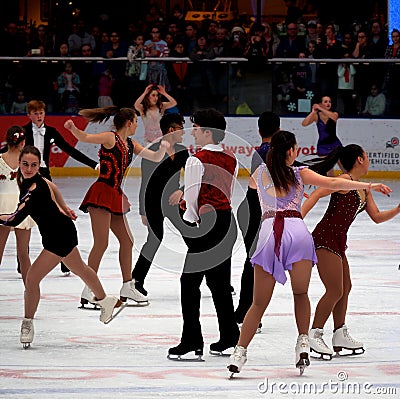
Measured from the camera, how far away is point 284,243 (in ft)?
19.0

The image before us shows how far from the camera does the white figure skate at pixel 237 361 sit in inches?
225

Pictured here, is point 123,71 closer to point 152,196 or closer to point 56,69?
point 56,69

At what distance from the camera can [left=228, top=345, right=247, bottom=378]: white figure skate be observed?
225 inches

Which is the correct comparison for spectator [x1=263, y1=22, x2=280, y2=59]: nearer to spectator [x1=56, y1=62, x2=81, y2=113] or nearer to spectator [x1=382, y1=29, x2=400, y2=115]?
spectator [x1=382, y1=29, x2=400, y2=115]

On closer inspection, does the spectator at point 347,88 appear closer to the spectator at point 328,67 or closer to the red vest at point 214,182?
the spectator at point 328,67

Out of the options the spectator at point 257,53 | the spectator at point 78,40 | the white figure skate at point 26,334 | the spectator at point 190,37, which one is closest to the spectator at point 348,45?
the spectator at point 257,53

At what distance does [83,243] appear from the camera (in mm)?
11227

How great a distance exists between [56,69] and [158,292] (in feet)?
35.0

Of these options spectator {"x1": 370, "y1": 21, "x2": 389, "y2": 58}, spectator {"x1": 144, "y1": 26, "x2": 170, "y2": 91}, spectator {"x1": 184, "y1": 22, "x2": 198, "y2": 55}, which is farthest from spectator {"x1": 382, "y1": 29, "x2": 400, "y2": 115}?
spectator {"x1": 144, "y1": 26, "x2": 170, "y2": 91}

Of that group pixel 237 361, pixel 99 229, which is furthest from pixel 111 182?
pixel 237 361

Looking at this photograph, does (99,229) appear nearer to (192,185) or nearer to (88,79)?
(192,185)

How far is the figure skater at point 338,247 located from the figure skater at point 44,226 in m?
1.48

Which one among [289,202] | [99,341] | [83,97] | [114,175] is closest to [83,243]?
[114,175]

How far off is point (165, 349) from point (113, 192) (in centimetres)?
174
